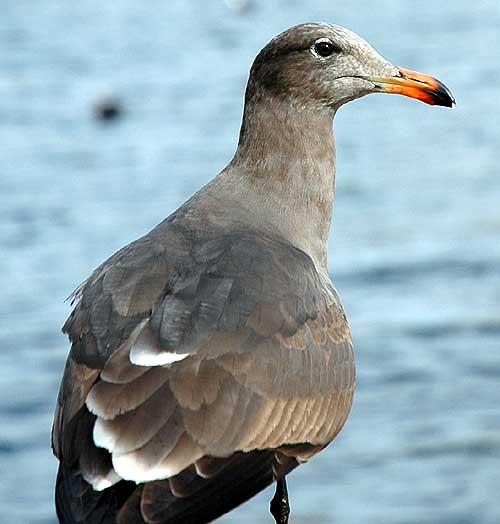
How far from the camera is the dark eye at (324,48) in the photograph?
6008 millimetres

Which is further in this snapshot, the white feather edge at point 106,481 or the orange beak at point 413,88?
the orange beak at point 413,88

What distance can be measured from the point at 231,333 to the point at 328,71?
1455mm

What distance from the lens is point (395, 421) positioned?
10086 mm

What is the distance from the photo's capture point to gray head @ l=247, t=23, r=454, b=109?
599cm

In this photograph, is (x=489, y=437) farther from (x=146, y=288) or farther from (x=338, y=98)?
(x=146, y=288)

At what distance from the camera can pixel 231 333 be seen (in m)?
5.02

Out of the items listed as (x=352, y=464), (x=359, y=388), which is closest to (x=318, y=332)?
(x=352, y=464)

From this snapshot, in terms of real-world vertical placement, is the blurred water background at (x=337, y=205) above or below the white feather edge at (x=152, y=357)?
above

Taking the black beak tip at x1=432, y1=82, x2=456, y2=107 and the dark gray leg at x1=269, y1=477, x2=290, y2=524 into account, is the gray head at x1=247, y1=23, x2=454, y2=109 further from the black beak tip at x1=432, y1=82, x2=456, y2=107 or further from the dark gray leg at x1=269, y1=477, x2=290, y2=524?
the dark gray leg at x1=269, y1=477, x2=290, y2=524

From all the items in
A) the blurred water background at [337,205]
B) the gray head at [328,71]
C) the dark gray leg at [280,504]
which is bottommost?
the dark gray leg at [280,504]

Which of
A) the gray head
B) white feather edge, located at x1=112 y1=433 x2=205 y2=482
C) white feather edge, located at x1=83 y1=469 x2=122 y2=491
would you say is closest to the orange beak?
the gray head

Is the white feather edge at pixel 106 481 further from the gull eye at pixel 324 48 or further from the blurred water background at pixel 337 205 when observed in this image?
the blurred water background at pixel 337 205

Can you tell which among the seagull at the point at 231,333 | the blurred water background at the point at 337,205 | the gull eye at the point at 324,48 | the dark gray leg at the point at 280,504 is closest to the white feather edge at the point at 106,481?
the seagull at the point at 231,333

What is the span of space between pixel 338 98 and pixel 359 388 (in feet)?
15.4
